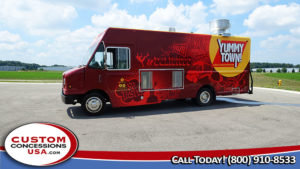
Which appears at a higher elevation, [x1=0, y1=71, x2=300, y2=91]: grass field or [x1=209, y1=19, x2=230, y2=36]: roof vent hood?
[x1=209, y1=19, x2=230, y2=36]: roof vent hood

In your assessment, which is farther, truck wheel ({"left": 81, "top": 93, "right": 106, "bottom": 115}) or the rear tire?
the rear tire

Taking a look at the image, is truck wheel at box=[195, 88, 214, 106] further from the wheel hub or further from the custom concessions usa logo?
the custom concessions usa logo

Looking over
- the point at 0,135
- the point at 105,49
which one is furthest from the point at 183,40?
the point at 0,135

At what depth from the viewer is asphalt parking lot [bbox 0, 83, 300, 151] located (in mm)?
4352

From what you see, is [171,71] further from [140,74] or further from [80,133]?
[80,133]

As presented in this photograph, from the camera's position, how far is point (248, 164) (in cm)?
338

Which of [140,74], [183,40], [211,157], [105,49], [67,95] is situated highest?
[183,40]

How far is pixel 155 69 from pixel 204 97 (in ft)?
9.11

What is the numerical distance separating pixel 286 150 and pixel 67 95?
20.6 ft

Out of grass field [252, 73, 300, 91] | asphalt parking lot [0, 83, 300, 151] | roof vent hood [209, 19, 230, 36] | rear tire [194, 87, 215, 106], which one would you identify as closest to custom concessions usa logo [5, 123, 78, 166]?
asphalt parking lot [0, 83, 300, 151]

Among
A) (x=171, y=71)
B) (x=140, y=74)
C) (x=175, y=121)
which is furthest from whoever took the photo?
(x=171, y=71)

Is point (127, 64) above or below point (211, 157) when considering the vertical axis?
above

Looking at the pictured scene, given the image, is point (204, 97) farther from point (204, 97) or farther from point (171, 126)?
point (171, 126)

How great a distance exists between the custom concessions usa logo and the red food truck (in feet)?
11.7
